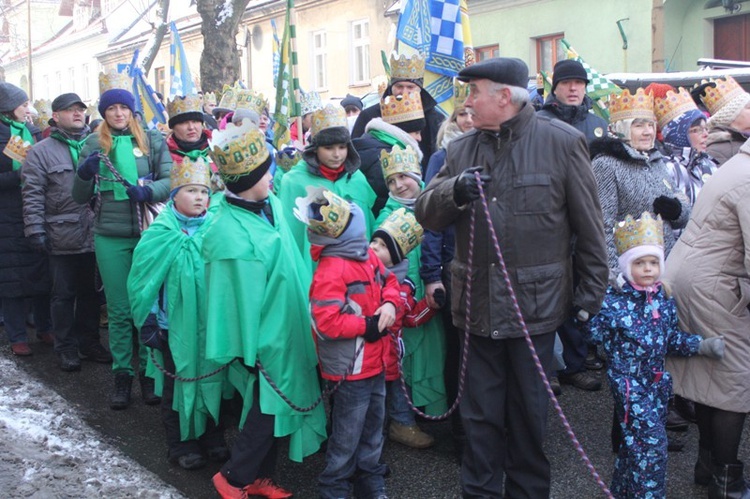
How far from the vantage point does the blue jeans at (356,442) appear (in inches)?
168

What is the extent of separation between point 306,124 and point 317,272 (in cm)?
583

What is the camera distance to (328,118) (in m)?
5.48

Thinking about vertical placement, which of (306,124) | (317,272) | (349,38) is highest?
(349,38)

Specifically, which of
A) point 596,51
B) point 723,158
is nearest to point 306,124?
point 723,158

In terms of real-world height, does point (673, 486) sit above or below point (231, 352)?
below

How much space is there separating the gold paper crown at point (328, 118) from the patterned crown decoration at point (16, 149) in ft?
10.7

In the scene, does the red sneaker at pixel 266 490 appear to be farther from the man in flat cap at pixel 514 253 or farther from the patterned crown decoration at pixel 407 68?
the patterned crown decoration at pixel 407 68

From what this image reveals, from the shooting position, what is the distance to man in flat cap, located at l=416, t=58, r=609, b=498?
3.78 metres

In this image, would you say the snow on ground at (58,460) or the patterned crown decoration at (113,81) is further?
the patterned crown decoration at (113,81)

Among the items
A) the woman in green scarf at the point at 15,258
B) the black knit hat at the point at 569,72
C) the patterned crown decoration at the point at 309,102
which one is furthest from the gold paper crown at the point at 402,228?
the patterned crown decoration at the point at 309,102

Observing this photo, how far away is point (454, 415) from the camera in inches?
203

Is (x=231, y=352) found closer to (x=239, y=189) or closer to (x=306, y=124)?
(x=239, y=189)

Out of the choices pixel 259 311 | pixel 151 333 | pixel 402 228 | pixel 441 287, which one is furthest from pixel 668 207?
pixel 151 333

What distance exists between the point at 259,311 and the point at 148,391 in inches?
87.2
